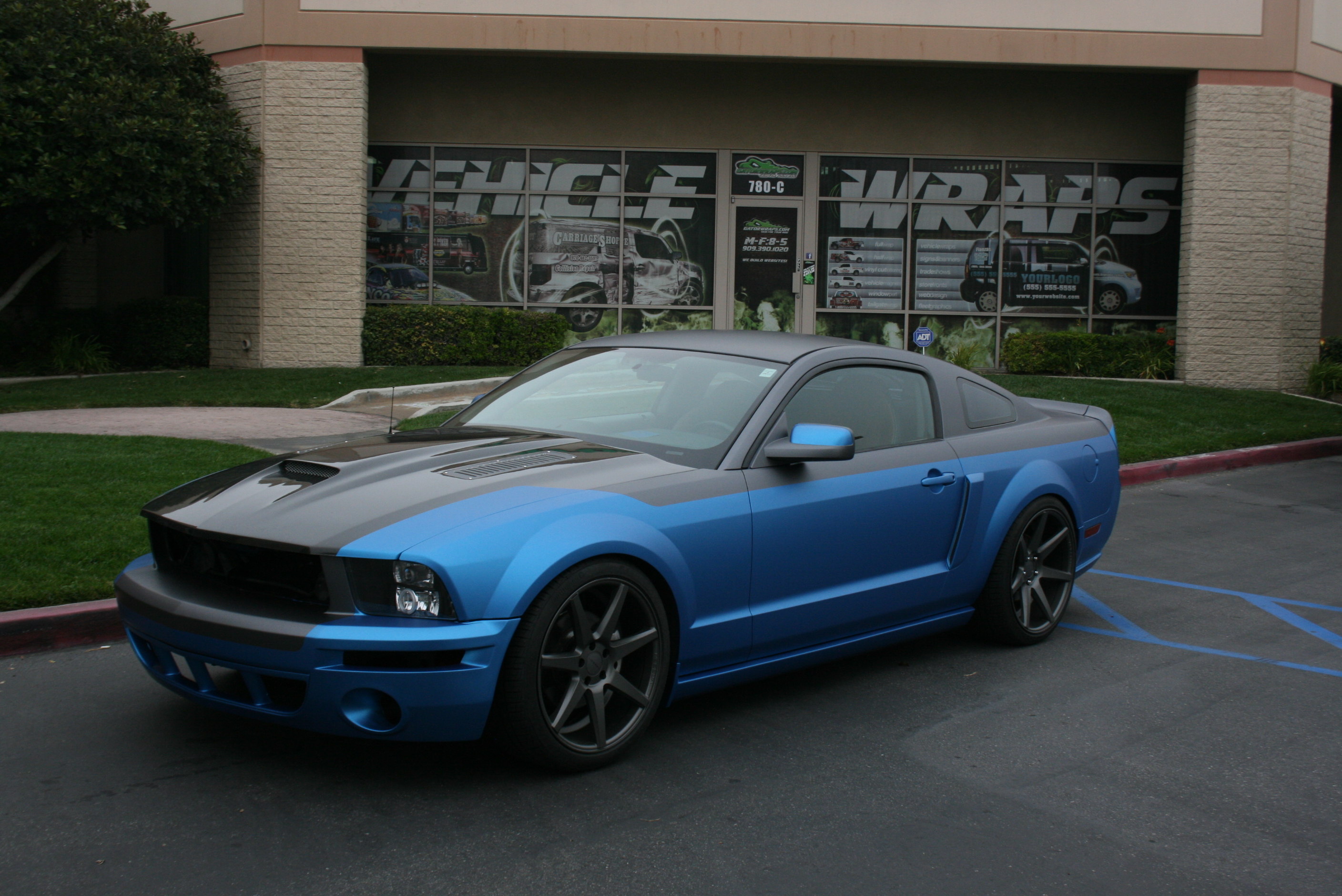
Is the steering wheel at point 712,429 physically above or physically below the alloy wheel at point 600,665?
above

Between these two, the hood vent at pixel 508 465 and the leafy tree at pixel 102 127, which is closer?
the hood vent at pixel 508 465

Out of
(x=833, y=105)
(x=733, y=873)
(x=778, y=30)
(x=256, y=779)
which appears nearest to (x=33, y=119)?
(x=778, y=30)

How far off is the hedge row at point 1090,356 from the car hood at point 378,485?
15067 millimetres

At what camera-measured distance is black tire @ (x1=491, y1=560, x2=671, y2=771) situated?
360cm

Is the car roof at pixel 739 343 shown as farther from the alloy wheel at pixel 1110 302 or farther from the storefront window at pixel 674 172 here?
the alloy wheel at pixel 1110 302

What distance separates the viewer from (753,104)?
1891 centimetres

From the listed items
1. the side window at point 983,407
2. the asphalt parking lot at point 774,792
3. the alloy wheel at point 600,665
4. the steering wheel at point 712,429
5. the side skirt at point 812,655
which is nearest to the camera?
the asphalt parking lot at point 774,792

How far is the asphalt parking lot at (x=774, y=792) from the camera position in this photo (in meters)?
3.19

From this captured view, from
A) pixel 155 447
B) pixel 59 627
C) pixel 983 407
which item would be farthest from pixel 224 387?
pixel 983 407

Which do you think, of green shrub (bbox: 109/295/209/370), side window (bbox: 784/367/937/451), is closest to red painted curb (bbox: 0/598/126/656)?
side window (bbox: 784/367/937/451)

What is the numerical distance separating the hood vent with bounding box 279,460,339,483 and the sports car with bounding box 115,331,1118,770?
14mm

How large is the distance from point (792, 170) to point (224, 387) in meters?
9.57

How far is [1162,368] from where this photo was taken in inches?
725

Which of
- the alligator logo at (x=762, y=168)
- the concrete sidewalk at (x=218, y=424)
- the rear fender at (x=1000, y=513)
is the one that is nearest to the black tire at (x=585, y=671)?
the rear fender at (x=1000, y=513)
